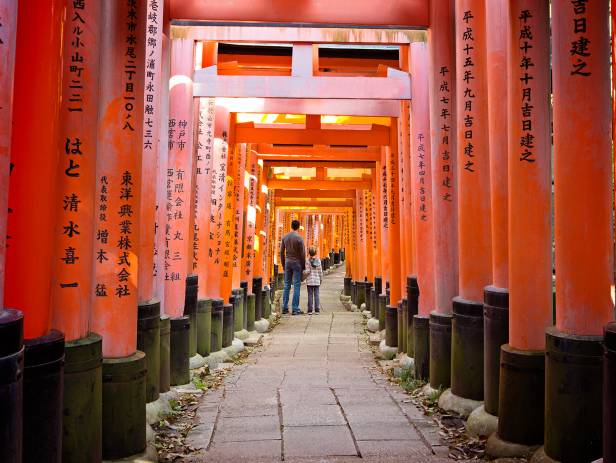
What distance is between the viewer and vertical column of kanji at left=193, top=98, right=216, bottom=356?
685 cm

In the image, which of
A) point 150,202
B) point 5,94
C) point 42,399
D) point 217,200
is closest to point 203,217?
point 217,200

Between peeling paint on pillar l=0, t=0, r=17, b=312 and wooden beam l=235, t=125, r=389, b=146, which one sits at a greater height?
wooden beam l=235, t=125, r=389, b=146

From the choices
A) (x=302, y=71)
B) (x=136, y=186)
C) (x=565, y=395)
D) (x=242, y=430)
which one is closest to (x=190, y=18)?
(x=302, y=71)

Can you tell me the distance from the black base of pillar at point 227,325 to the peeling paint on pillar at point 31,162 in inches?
216

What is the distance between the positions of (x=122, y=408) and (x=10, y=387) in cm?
140

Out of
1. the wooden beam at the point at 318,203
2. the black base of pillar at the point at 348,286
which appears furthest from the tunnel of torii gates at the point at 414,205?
the wooden beam at the point at 318,203

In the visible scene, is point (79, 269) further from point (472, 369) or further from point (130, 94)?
point (472, 369)

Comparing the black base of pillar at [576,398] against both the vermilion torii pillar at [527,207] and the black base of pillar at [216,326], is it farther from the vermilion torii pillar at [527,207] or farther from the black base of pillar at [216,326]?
the black base of pillar at [216,326]

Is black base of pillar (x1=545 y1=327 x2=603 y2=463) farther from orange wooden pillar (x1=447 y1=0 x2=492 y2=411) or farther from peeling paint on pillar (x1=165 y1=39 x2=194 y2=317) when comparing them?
peeling paint on pillar (x1=165 y1=39 x2=194 y2=317)

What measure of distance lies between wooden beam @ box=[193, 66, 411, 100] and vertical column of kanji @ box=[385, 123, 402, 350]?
144 centimetres

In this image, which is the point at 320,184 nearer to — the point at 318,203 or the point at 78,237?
the point at 318,203

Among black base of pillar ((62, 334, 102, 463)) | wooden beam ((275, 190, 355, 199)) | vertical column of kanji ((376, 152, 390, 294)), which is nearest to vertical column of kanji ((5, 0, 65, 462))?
black base of pillar ((62, 334, 102, 463))

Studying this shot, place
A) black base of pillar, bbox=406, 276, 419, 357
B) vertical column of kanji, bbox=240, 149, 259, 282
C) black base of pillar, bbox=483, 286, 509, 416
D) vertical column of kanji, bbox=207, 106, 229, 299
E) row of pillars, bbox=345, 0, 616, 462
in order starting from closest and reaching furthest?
1. row of pillars, bbox=345, 0, 616, 462
2. black base of pillar, bbox=483, 286, 509, 416
3. black base of pillar, bbox=406, 276, 419, 357
4. vertical column of kanji, bbox=207, 106, 229, 299
5. vertical column of kanji, bbox=240, 149, 259, 282

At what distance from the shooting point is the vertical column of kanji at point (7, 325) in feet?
6.38
